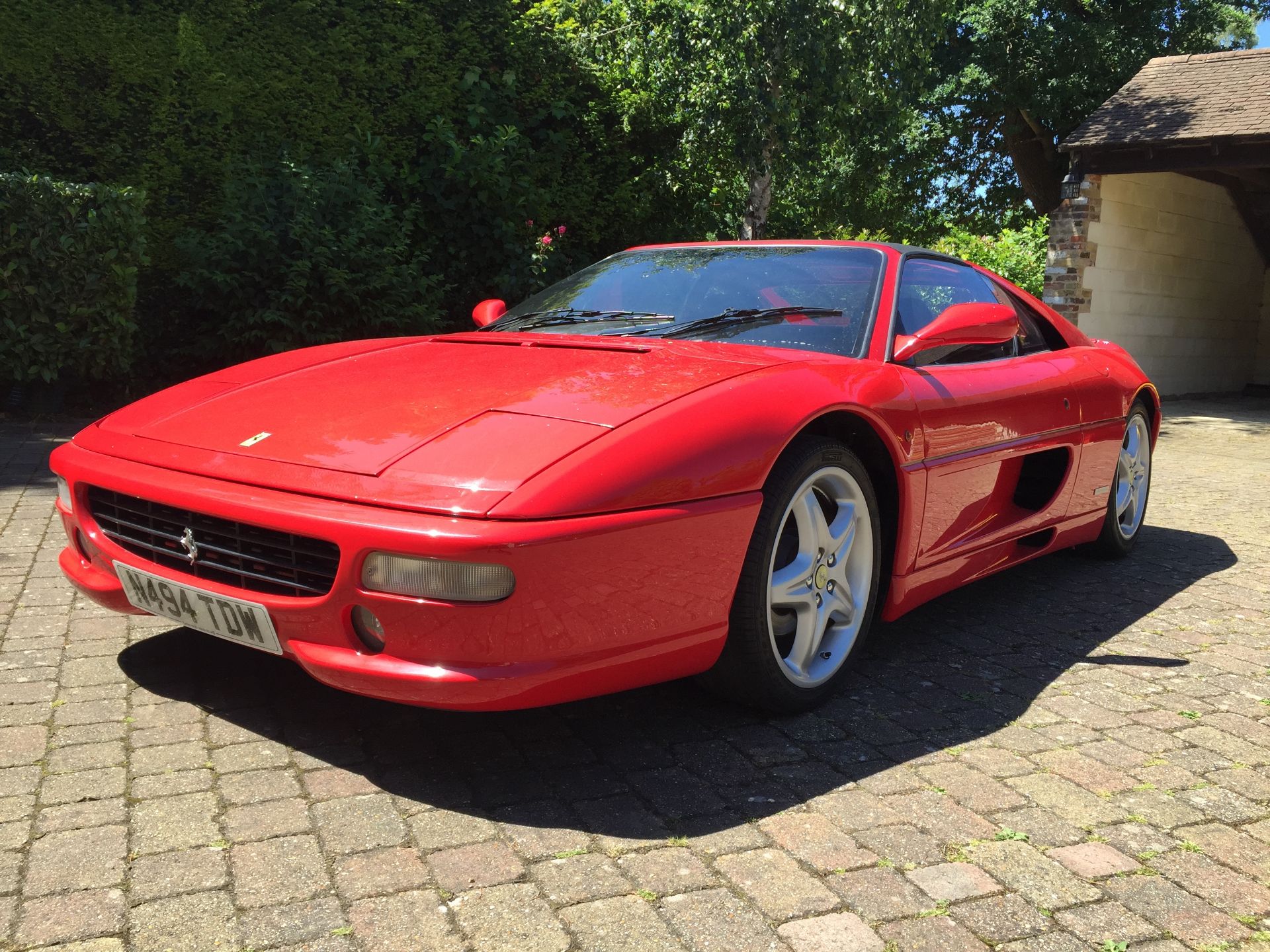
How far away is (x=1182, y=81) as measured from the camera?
14.6 meters

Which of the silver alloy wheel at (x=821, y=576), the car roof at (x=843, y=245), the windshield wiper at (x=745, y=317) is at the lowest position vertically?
the silver alloy wheel at (x=821, y=576)

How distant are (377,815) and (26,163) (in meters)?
7.62

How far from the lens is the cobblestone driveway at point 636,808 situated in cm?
195

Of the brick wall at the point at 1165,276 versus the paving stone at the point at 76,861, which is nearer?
the paving stone at the point at 76,861

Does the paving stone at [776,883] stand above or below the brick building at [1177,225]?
below

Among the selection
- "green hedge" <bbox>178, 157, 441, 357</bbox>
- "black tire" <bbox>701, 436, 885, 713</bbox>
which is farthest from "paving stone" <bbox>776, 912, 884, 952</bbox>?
"green hedge" <bbox>178, 157, 441, 357</bbox>

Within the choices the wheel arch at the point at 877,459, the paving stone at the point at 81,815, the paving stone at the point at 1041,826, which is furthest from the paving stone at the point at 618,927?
the wheel arch at the point at 877,459

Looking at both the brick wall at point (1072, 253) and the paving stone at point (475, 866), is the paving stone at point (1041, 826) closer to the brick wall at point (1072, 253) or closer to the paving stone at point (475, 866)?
the paving stone at point (475, 866)

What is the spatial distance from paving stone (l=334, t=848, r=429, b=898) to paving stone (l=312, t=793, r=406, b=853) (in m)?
0.04

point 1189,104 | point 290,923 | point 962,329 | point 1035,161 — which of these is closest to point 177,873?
point 290,923

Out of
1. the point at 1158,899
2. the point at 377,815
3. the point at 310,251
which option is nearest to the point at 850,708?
the point at 1158,899

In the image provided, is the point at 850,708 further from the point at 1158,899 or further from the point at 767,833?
the point at 1158,899

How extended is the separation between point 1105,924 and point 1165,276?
49.8 ft

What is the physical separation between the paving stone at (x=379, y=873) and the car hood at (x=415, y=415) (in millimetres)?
670
